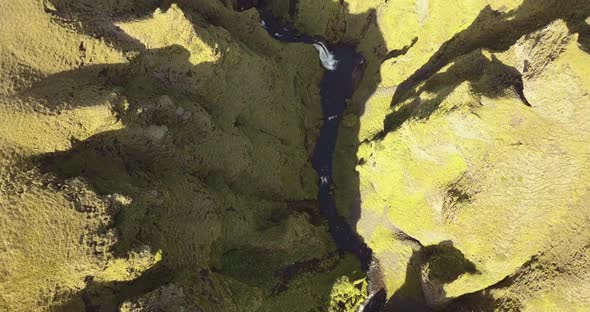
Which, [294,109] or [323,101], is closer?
[294,109]

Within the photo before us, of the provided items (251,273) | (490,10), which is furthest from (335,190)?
(490,10)

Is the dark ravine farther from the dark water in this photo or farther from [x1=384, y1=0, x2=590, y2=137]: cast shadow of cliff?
[x1=384, y1=0, x2=590, y2=137]: cast shadow of cliff

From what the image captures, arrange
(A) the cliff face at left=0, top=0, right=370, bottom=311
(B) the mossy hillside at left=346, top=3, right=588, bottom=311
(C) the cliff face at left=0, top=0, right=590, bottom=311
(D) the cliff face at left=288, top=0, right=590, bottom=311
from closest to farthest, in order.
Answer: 1. (A) the cliff face at left=0, top=0, right=370, bottom=311
2. (C) the cliff face at left=0, top=0, right=590, bottom=311
3. (B) the mossy hillside at left=346, top=3, right=588, bottom=311
4. (D) the cliff face at left=288, top=0, right=590, bottom=311

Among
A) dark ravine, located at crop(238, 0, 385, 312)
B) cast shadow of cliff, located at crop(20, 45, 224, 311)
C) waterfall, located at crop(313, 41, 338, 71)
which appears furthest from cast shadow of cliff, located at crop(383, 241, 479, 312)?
waterfall, located at crop(313, 41, 338, 71)

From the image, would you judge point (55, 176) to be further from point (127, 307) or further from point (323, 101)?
point (323, 101)

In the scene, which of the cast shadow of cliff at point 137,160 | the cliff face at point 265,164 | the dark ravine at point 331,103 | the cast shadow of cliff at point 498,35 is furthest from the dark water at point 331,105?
the cast shadow of cliff at point 137,160

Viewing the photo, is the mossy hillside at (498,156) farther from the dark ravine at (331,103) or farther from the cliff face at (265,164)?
the dark ravine at (331,103)
